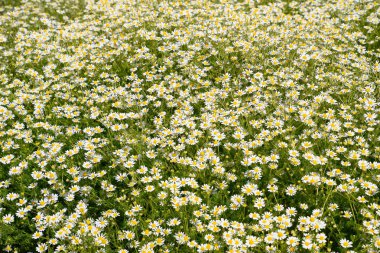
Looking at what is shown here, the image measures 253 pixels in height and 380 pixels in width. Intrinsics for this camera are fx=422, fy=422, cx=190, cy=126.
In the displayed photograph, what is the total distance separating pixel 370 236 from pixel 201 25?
4906 millimetres

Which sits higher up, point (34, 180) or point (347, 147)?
point (347, 147)

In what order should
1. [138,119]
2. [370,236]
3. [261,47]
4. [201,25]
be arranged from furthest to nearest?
[201,25], [261,47], [138,119], [370,236]

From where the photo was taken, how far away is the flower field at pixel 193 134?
14.2 feet

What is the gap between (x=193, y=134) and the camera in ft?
17.3

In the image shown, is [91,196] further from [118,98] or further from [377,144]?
[377,144]

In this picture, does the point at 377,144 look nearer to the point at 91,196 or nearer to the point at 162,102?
the point at 162,102

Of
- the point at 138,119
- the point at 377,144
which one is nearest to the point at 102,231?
the point at 138,119

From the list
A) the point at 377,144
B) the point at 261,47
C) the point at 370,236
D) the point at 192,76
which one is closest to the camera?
the point at 370,236

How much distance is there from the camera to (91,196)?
15.8ft

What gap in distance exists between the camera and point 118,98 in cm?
620

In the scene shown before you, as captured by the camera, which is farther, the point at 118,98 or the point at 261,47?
the point at 261,47

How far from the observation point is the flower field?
433cm

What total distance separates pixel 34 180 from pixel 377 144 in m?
4.23

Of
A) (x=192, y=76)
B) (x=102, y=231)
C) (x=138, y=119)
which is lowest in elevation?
(x=102, y=231)
